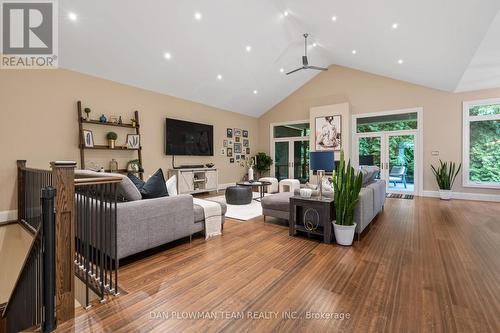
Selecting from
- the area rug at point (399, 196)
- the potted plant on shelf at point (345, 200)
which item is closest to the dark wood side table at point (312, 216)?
the potted plant on shelf at point (345, 200)

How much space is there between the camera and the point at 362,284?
80.8 inches

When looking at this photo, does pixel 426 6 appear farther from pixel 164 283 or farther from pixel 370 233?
pixel 164 283

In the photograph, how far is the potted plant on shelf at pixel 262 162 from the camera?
9250 mm

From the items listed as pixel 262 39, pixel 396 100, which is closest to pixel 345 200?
pixel 262 39

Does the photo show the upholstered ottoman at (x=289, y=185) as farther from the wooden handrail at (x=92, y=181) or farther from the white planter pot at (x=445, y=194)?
the wooden handrail at (x=92, y=181)

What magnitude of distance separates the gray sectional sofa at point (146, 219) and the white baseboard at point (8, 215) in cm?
259

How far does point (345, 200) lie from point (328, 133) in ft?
17.6

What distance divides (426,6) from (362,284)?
4.43 m

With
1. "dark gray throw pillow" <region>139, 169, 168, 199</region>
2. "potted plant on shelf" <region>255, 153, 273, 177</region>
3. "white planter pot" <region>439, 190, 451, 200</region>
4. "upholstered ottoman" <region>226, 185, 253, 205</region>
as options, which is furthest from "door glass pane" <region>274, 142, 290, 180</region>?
"dark gray throw pillow" <region>139, 169, 168, 199</region>

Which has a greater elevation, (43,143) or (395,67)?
(395,67)

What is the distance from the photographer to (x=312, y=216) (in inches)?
130

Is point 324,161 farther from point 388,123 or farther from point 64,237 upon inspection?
point 388,123

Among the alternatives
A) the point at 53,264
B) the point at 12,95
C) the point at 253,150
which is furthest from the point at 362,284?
the point at 253,150

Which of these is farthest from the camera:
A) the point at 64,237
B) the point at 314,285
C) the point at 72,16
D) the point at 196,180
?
the point at 196,180
